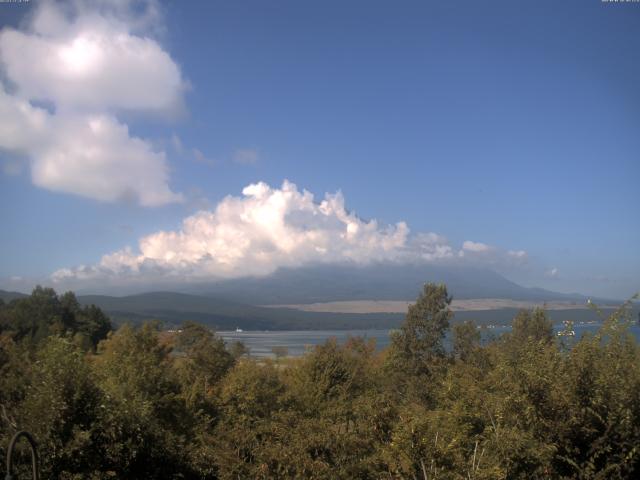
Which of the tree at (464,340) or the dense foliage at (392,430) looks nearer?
the dense foliage at (392,430)

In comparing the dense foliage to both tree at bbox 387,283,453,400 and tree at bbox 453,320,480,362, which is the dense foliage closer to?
tree at bbox 387,283,453,400

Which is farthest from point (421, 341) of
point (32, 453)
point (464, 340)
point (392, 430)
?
point (32, 453)

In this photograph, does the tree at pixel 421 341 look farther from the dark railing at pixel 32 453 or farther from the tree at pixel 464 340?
the dark railing at pixel 32 453

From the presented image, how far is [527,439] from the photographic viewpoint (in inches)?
461

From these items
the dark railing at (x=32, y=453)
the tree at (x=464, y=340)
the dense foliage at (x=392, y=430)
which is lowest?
the tree at (x=464, y=340)

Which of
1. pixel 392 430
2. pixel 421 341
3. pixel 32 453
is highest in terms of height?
pixel 32 453

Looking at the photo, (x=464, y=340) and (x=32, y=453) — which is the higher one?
(x=32, y=453)

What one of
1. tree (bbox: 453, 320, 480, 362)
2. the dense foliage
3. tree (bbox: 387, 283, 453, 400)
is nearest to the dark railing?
the dense foliage

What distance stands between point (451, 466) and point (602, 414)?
3.41 m

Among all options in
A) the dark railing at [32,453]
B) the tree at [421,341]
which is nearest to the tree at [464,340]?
the tree at [421,341]

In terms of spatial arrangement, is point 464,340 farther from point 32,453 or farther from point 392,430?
point 32,453

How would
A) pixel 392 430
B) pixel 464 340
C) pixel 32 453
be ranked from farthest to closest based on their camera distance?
pixel 464 340, pixel 392 430, pixel 32 453

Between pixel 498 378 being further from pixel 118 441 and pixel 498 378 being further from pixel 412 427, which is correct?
pixel 118 441

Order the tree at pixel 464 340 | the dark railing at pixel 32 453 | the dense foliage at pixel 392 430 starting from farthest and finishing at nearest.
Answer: the tree at pixel 464 340
the dense foliage at pixel 392 430
the dark railing at pixel 32 453
